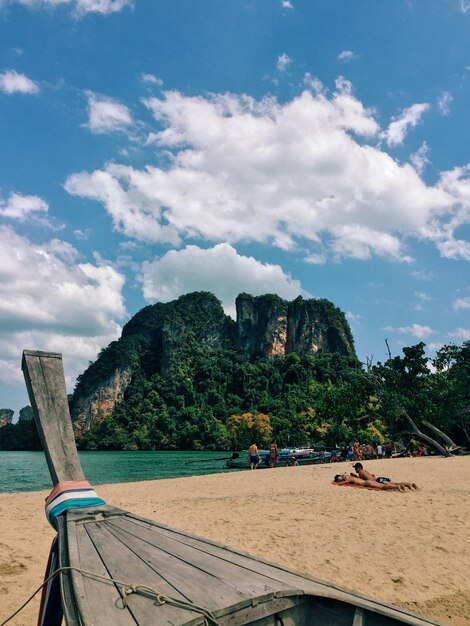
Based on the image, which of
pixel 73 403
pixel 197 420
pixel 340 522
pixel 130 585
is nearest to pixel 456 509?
pixel 340 522

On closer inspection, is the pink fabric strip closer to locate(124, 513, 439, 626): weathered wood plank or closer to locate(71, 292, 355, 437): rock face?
locate(124, 513, 439, 626): weathered wood plank

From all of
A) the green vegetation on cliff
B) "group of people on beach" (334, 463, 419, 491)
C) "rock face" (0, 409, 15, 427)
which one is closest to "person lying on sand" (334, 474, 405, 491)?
"group of people on beach" (334, 463, 419, 491)

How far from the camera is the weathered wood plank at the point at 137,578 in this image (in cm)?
154

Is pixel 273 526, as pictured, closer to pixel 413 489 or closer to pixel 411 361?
pixel 413 489

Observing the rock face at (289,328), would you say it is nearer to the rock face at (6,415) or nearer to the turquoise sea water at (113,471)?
the turquoise sea water at (113,471)

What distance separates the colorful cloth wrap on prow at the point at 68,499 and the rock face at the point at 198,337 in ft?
314

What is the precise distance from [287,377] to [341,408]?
6298 centimetres

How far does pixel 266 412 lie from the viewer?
7956 centimetres

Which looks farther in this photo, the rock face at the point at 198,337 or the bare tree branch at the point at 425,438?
the rock face at the point at 198,337

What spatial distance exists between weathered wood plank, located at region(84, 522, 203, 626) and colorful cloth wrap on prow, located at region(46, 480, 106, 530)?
1.28 feet

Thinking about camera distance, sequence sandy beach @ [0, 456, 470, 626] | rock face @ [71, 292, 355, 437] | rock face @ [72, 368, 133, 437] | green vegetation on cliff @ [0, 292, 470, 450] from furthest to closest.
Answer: rock face @ [71, 292, 355, 437] → rock face @ [72, 368, 133, 437] → green vegetation on cliff @ [0, 292, 470, 450] → sandy beach @ [0, 456, 470, 626]

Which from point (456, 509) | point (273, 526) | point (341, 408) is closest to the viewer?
point (273, 526)

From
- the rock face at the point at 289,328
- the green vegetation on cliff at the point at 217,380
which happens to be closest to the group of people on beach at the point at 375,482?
the green vegetation on cliff at the point at 217,380

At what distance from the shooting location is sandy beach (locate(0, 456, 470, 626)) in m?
4.32
